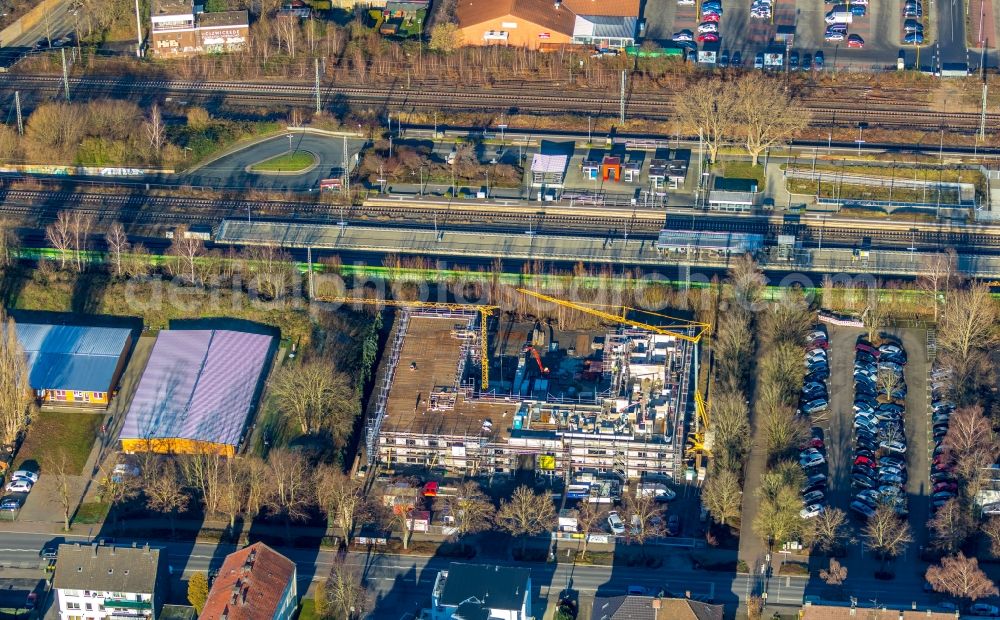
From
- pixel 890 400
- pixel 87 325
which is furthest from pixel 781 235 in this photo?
pixel 87 325

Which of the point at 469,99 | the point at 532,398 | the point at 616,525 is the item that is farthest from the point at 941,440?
the point at 469,99

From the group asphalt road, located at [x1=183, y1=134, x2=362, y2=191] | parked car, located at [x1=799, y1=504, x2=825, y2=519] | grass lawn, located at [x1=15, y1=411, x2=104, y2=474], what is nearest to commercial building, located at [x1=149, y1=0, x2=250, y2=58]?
asphalt road, located at [x1=183, y1=134, x2=362, y2=191]

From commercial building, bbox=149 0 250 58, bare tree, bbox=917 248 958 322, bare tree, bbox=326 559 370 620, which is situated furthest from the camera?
commercial building, bbox=149 0 250 58

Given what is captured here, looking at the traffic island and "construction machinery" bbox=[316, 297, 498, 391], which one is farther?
the traffic island

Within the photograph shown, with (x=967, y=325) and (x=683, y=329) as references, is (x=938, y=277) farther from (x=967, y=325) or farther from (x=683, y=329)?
(x=683, y=329)

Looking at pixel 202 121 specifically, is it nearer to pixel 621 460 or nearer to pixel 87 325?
pixel 87 325

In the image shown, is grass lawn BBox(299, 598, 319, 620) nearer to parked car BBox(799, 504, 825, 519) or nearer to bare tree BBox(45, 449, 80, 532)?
bare tree BBox(45, 449, 80, 532)
